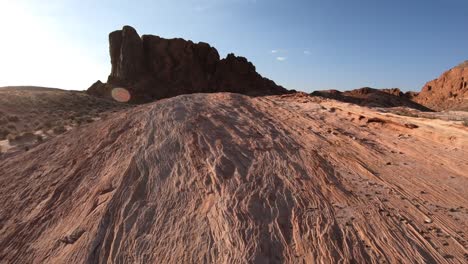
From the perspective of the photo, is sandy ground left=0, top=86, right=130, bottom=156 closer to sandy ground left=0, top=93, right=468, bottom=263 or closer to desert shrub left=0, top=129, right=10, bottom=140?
desert shrub left=0, top=129, right=10, bottom=140

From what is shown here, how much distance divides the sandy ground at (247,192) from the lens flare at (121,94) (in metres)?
38.3

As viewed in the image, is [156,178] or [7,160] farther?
[7,160]

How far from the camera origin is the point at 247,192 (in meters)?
6.66

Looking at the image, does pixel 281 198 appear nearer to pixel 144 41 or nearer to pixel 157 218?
pixel 157 218

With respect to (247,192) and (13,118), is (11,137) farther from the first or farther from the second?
(247,192)

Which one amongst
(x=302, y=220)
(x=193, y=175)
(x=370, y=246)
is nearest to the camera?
(x=370, y=246)

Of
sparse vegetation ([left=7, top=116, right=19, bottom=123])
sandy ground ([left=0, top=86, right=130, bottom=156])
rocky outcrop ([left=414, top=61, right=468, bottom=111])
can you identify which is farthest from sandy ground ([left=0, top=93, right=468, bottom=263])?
rocky outcrop ([left=414, top=61, right=468, bottom=111])

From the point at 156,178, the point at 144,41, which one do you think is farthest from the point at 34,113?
the point at 144,41

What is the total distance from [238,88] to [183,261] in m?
56.9

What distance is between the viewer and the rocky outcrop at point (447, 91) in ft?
221

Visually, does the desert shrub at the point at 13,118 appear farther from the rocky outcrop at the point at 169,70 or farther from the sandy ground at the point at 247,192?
the rocky outcrop at the point at 169,70

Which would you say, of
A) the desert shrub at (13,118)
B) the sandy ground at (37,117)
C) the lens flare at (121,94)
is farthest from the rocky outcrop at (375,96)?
the desert shrub at (13,118)

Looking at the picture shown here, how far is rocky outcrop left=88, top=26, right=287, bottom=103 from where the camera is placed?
5297cm

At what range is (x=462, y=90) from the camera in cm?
6831
